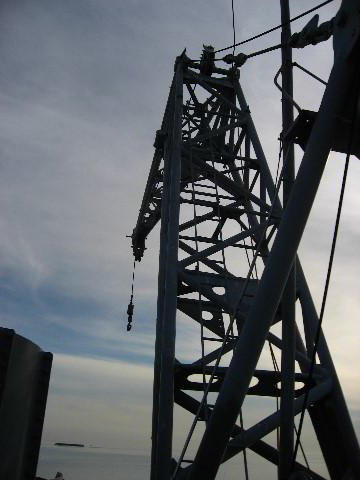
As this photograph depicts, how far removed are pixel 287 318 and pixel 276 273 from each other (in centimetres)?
92

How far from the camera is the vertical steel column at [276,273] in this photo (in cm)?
404

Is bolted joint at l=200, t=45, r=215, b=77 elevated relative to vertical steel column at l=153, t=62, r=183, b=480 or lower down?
elevated

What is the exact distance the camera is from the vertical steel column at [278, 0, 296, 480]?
4.39m

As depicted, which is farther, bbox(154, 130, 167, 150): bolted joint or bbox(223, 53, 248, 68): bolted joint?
bbox(154, 130, 167, 150): bolted joint

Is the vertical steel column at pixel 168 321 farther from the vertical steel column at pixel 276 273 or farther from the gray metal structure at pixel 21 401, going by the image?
the gray metal structure at pixel 21 401

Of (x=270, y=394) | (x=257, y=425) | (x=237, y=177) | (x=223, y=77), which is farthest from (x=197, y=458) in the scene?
(x=223, y=77)

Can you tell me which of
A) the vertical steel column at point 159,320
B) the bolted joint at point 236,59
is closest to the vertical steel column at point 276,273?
the vertical steel column at point 159,320

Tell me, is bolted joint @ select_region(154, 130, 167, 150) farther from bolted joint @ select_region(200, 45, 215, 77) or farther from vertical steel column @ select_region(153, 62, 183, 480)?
bolted joint @ select_region(200, 45, 215, 77)

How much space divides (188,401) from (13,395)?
403cm

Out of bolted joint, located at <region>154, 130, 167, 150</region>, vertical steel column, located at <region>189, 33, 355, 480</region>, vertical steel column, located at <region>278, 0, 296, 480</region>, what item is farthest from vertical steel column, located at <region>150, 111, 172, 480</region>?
vertical steel column, located at <region>189, 33, 355, 480</region>

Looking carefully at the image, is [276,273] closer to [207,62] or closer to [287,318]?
[287,318]

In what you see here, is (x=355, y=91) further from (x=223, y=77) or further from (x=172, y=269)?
(x=223, y=77)

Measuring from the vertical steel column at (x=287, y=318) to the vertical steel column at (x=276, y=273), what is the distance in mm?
687

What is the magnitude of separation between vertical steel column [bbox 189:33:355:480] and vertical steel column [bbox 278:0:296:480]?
2.25 feet
